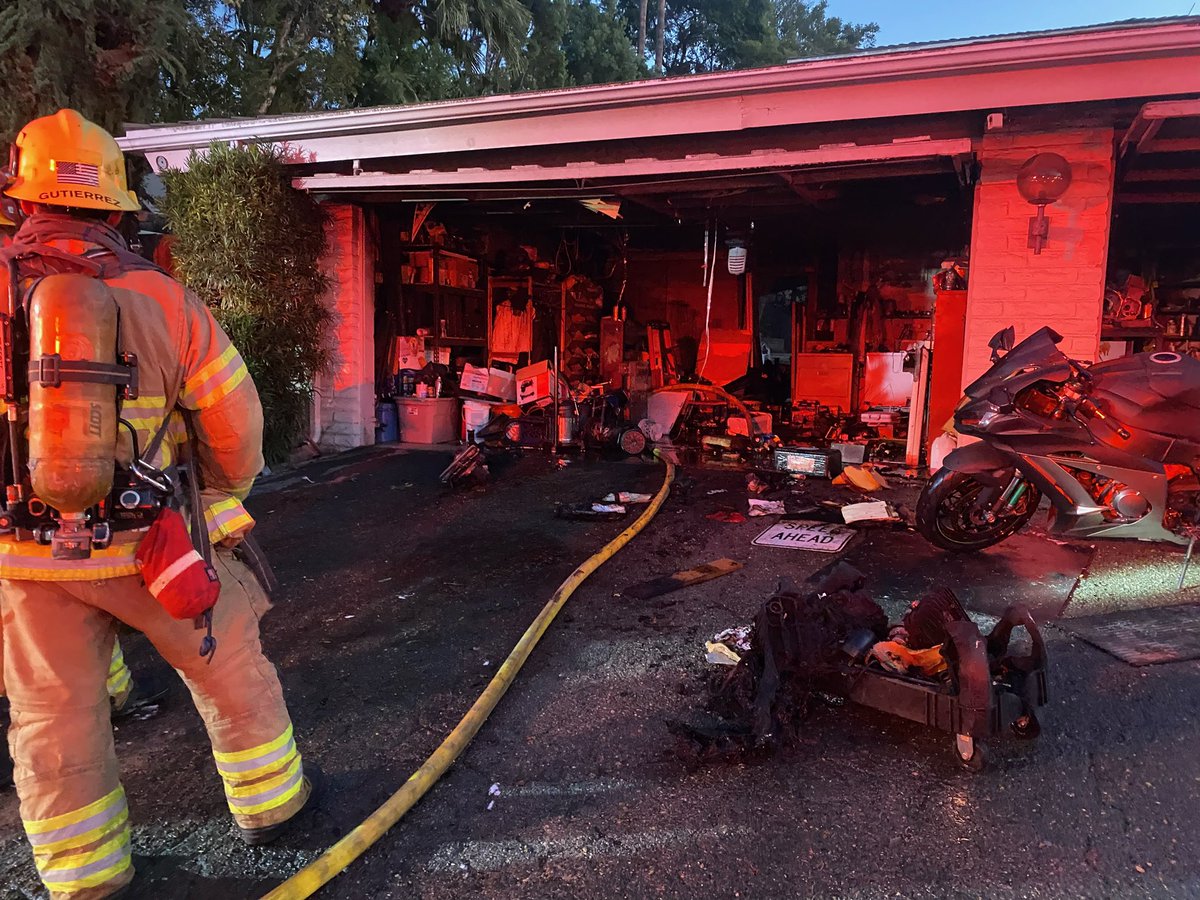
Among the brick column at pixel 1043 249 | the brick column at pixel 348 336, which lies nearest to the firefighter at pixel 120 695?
the brick column at pixel 348 336

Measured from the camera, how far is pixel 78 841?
6.10ft

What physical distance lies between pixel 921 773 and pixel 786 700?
49 centimetres

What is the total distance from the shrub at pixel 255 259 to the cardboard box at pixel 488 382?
2.33 meters

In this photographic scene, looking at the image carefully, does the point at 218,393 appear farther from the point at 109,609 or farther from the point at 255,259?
the point at 255,259

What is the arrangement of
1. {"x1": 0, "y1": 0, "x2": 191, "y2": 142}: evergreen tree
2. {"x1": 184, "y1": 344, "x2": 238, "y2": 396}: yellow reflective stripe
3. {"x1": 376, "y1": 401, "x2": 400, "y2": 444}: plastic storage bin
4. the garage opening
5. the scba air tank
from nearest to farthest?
the scba air tank → {"x1": 184, "y1": 344, "x2": 238, "y2": 396}: yellow reflective stripe → the garage opening → {"x1": 376, "y1": 401, "x2": 400, "y2": 444}: plastic storage bin → {"x1": 0, "y1": 0, "x2": 191, "y2": 142}: evergreen tree

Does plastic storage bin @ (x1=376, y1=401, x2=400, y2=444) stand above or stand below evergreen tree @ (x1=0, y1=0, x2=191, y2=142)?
below

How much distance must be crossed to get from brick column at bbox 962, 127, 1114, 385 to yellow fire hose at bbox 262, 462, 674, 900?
4.92 m

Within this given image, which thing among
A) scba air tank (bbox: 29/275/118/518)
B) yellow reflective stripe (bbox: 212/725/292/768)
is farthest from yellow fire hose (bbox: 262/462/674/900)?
scba air tank (bbox: 29/275/118/518)

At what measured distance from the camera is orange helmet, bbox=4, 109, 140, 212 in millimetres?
1930

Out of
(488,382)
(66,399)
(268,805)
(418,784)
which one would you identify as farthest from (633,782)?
(488,382)

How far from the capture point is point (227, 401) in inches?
81.8

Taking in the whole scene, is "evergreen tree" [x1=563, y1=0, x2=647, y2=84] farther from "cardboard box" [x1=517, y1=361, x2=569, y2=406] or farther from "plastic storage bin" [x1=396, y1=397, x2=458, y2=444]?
"plastic storage bin" [x1=396, y1=397, x2=458, y2=444]

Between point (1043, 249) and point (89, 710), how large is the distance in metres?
7.12

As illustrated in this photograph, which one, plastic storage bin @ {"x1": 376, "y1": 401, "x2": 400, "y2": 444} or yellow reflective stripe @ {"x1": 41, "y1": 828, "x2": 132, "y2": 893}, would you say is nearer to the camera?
yellow reflective stripe @ {"x1": 41, "y1": 828, "x2": 132, "y2": 893}
